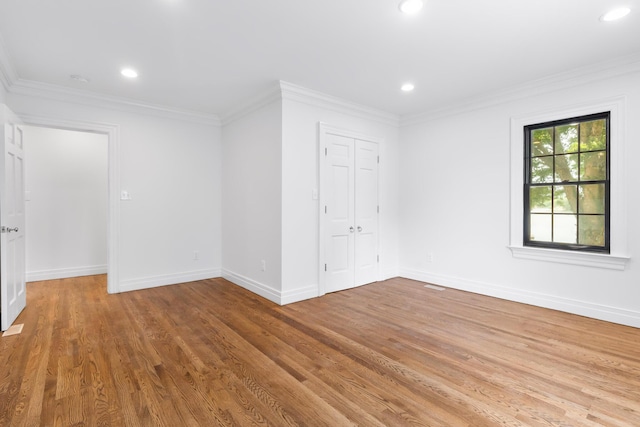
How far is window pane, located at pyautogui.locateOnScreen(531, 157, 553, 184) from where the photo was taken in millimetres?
3688

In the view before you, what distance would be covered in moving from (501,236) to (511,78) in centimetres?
184

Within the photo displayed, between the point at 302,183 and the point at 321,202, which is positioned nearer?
the point at 302,183

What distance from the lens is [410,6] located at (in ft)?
7.48

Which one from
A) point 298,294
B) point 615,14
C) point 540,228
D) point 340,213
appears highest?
point 615,14

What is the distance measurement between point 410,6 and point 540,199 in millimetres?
2756

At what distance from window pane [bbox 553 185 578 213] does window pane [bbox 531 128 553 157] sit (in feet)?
1.45

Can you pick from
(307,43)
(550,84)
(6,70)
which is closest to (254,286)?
(307,43)

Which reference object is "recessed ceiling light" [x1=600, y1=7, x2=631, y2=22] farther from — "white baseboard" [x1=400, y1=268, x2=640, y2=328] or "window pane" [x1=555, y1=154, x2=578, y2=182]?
"white baseboard" [x1=400, y1=268, x2=640, y2=328]

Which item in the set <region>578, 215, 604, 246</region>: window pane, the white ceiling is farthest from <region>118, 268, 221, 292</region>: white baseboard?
<region>578, 215, 604, 246</region>: window pane

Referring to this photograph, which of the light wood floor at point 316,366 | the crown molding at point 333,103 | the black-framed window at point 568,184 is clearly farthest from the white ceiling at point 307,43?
the light wood floor at point 316,366

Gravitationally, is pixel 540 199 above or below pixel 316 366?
above

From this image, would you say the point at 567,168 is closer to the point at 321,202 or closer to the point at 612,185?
the point at 612,185

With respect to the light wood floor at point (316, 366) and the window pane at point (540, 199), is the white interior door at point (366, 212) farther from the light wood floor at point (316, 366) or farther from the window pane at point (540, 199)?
the window pane at point (540, 199)

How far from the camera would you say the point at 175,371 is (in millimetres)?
2248
